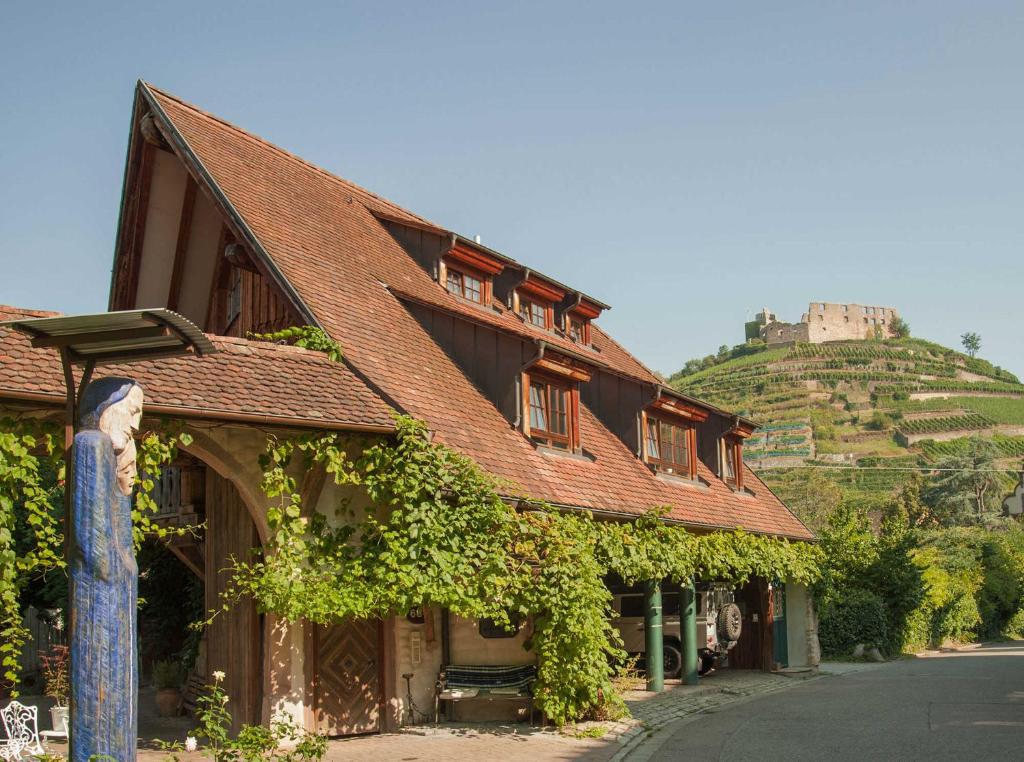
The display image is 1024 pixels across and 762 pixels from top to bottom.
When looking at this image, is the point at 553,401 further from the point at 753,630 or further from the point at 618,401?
the point at 753,630

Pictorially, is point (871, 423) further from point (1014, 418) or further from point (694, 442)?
point (694, 442)

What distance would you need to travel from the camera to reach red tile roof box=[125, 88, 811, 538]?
1482 centimetres

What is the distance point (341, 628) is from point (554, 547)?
9.03 ft

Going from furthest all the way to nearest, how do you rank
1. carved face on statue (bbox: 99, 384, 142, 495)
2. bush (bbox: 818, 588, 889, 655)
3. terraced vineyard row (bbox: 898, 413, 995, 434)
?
terraced vineyard row (bbox: 898, 413, 995, 434) < bush (bbox: 818, 588, 889, 655) < carved face on statue (bbox: 99, 384, 142, 495)

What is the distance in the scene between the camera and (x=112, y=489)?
6695mm

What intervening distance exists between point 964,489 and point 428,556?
8543 cm

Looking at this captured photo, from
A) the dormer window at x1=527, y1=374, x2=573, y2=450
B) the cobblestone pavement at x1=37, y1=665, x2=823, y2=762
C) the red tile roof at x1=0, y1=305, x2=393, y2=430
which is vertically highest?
the dormer window at x1=527, y1=374, x2=573, y2=450

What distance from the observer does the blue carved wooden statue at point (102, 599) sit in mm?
6406

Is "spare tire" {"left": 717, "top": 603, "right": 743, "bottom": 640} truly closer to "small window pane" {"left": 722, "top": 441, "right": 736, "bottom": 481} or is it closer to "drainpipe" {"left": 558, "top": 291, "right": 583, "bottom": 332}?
"small window pane" {"left": 722, "top": 441, "right": 736, "bottom": 481}

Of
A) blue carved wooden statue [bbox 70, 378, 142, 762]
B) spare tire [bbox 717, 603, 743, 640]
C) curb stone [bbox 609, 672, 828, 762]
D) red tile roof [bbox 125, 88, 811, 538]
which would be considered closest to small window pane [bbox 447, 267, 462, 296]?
red tile roof [bbox 125, 88, 811, 538]

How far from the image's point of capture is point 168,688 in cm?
1741

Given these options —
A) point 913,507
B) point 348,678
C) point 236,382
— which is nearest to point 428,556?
point 348,678

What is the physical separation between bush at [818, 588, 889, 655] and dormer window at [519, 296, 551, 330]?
43.2ft

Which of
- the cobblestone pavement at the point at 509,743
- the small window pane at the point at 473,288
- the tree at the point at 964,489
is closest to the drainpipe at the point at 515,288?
the small window pane at the point at 473,288
